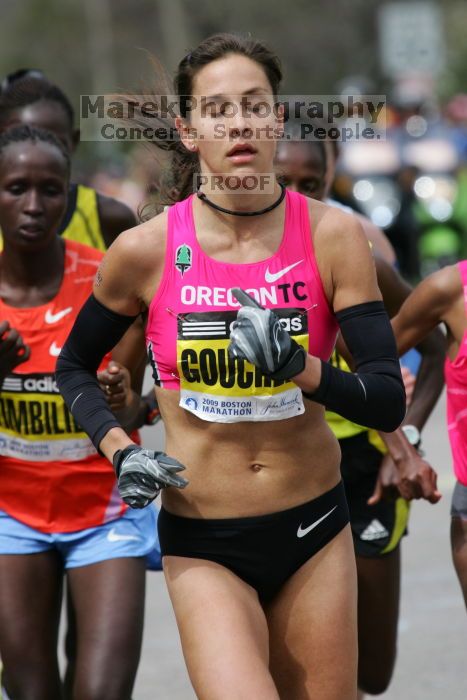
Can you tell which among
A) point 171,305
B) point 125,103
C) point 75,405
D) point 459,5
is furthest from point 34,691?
point 459,5

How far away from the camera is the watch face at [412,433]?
199 inches

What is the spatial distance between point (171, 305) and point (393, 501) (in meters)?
1.90

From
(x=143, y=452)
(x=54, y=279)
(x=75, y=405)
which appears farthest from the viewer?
(x=54, y=279)

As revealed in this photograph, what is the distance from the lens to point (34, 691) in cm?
453

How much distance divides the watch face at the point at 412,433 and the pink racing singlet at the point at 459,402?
1.53 feet

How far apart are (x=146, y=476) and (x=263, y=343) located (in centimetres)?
51

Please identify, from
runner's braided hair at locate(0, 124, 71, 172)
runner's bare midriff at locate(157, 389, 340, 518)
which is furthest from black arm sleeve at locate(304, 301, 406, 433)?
runner's braided hair at locate(0, 124, 71, 172)

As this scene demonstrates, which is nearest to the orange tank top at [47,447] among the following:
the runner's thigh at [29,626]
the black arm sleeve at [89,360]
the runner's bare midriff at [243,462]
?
the runner's thigh at [29,626]

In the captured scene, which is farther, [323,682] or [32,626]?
[32,626]

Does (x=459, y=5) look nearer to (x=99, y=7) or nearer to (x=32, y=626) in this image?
(x=99, y=7)

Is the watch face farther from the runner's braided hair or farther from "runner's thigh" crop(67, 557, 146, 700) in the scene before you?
the runner's braided hair

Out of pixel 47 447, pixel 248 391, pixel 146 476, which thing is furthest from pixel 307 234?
pixel 47 447

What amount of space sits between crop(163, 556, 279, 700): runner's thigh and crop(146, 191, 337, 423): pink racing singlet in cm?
41

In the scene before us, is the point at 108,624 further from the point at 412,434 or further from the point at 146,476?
the point at 412,434
